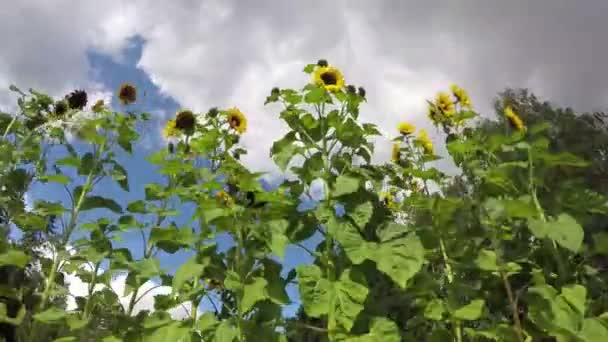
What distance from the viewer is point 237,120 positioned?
12.3 feet

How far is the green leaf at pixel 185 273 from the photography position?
235 centimetres

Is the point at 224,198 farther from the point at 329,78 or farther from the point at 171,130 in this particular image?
the point at 171,130

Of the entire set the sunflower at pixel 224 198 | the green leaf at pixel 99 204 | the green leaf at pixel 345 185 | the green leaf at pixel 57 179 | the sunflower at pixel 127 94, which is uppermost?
the sunflower at pixel 127 94

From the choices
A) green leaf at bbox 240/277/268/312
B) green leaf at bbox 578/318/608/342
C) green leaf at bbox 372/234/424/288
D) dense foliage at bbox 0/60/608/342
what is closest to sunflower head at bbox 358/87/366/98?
dense foliage at bbox 0/60/608/342

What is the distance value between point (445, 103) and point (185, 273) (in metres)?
1.90

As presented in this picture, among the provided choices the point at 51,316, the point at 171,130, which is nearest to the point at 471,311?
the point at 51,316

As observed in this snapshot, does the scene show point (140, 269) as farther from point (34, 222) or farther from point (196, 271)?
point (34, 222)

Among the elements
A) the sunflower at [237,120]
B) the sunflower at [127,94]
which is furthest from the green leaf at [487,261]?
the sunflower at [127,94]

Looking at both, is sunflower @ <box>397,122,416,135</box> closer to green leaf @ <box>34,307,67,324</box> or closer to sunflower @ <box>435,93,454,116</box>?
sunflower @ <box>435,93,454,116</box>

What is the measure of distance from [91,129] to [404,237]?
6.74 feet

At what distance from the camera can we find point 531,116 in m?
17.1

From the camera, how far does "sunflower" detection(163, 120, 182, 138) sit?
3676mm

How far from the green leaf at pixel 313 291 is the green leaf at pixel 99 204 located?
1.33 metres

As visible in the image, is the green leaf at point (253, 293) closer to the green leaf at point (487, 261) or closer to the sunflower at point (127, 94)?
the green leaf at point (487, 261)
